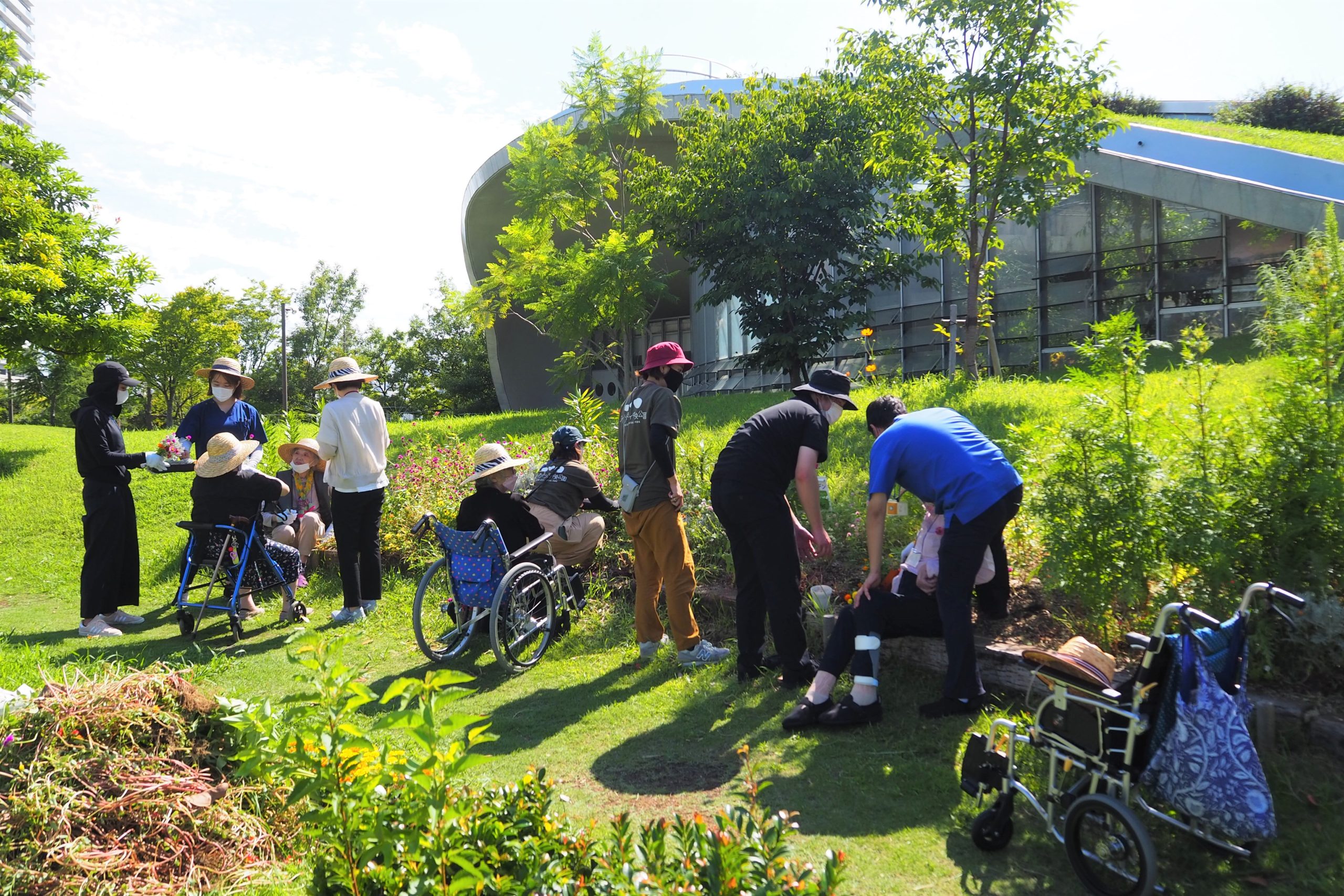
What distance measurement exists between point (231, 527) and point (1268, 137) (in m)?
23.9

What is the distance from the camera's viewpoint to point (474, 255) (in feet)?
116

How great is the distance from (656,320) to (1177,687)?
35.6 m

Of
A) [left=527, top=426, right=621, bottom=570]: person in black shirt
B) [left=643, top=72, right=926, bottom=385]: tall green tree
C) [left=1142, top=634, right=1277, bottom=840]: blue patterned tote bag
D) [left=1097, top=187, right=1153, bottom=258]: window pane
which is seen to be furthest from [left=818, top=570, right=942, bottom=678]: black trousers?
[left=1097, top=187, right=1153, bottom=258]: window pane

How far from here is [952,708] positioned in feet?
14.5

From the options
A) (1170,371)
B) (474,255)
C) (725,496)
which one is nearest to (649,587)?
(725,496)

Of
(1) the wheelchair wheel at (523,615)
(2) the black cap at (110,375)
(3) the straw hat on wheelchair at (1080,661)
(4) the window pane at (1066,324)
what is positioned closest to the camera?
(3) the straw hat on wheelchair at (1080,661)

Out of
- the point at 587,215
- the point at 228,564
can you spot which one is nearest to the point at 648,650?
the point at 228,564

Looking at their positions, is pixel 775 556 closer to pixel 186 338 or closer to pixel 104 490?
pixel 104 490

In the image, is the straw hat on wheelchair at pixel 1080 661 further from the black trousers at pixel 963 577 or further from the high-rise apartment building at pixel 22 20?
the high-rise apartment building at pixel 22 20

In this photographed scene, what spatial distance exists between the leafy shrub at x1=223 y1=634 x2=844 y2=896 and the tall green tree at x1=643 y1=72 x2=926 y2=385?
15.7 m

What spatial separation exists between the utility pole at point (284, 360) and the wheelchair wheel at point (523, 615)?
3588 centimetres

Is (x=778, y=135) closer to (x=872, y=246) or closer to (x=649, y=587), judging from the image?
(x=872, y=246)

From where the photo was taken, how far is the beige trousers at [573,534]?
21.9 ft

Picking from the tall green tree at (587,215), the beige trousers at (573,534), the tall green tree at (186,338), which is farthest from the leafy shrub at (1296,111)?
the tall green tree at (186,338)
